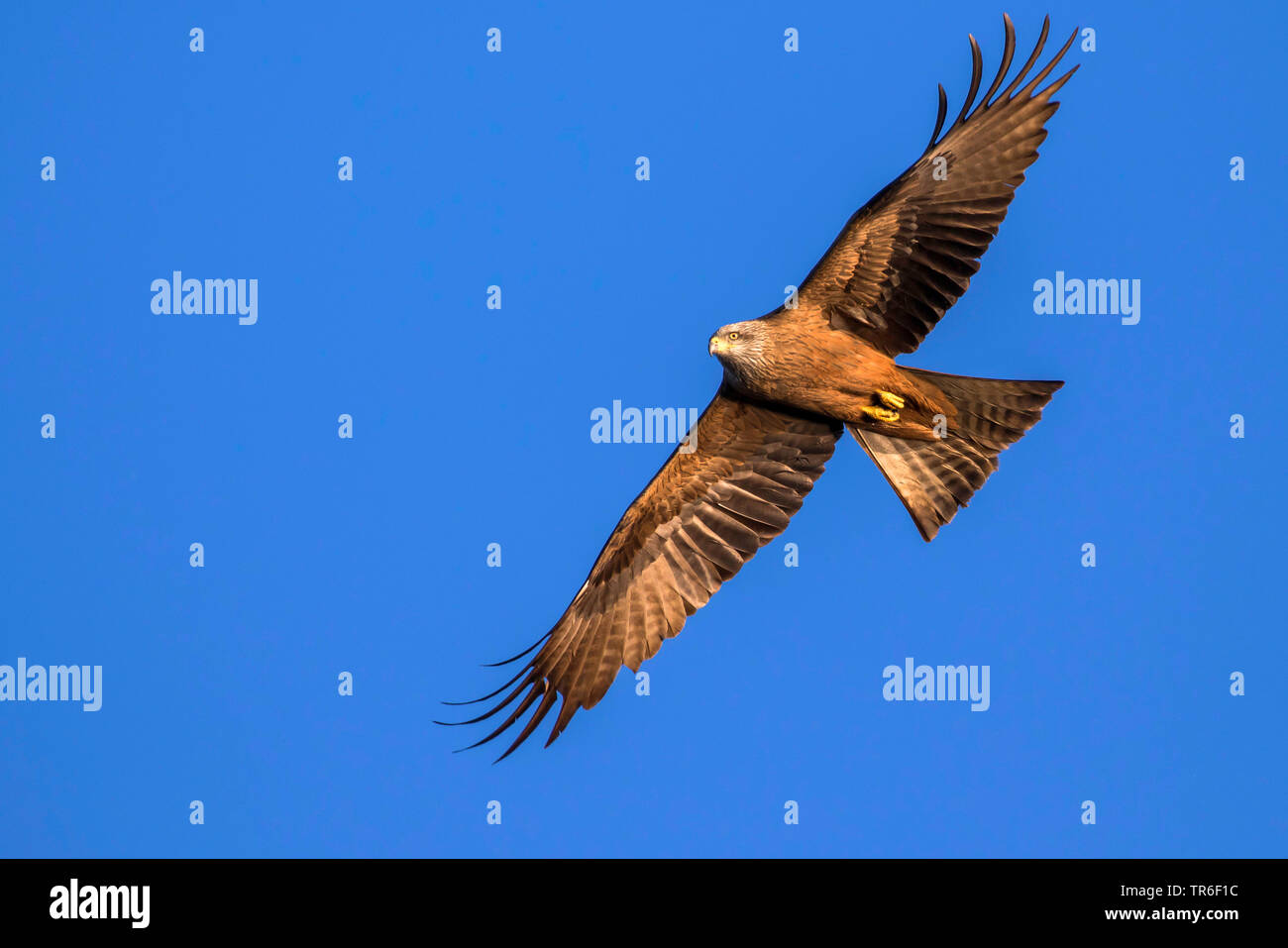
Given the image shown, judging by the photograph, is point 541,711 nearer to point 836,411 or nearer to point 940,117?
point 836,411

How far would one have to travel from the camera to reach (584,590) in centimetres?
1171

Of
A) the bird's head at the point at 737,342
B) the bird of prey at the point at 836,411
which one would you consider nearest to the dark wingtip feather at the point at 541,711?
the bird of prey at the point at 836,411

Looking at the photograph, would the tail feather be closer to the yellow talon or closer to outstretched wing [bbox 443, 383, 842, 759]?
the yellow talon

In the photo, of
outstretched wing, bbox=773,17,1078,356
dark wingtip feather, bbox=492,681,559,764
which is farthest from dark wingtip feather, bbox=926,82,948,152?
dark wingtip feather, bbox=492,681,559,764

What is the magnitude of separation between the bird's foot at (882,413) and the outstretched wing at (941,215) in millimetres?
699

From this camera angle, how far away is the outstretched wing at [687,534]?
37.6 feet

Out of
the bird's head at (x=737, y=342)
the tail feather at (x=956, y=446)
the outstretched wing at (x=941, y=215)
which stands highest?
the outstretched wing at (x=941, y=215)

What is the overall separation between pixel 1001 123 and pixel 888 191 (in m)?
0.93

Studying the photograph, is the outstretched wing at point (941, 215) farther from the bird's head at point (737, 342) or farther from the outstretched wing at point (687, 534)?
the outstretched wing at point (687, 534)

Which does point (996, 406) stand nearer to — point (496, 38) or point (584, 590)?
point (584, 590)

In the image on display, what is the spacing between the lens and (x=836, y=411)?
432 inches

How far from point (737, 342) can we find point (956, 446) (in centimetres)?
184
